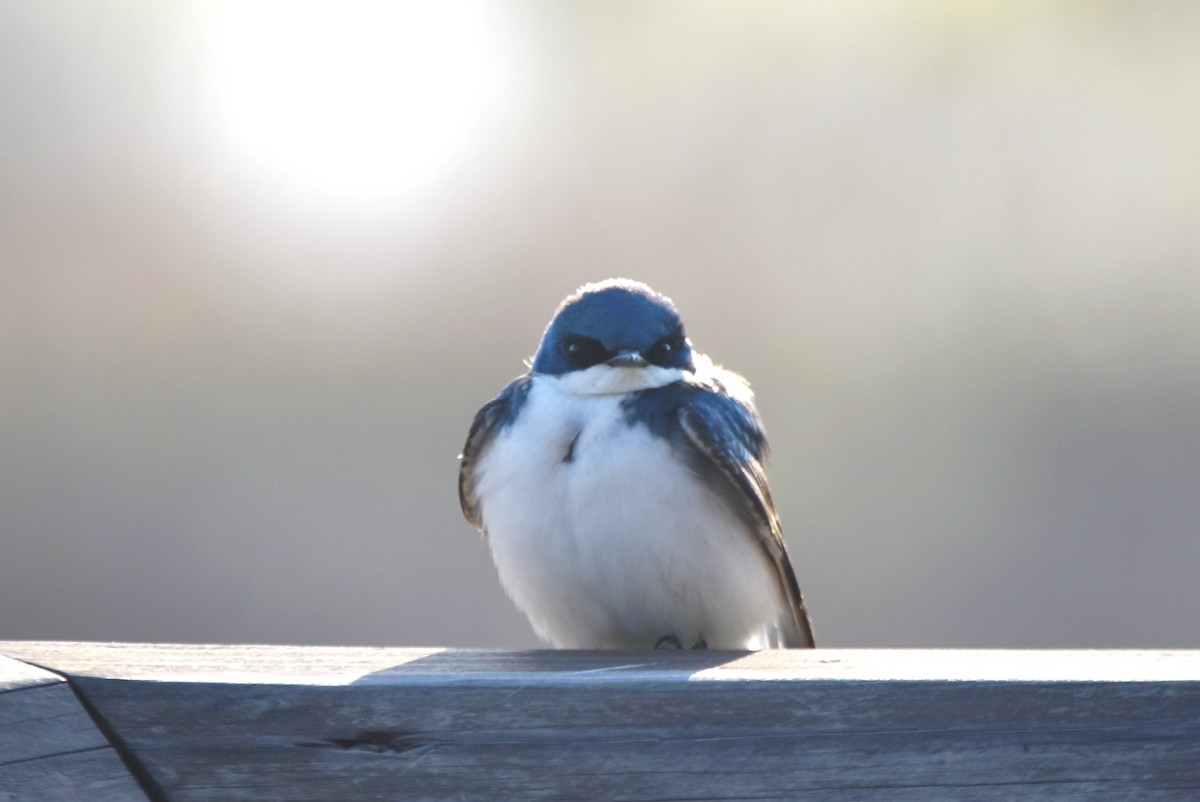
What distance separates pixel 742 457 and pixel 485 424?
0.44m

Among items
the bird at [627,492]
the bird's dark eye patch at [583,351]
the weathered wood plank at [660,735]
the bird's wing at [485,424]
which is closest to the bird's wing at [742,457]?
the bird at [627,492]

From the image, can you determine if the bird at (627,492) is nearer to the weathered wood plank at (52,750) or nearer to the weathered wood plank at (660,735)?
the weathered wood plank at (660,735)

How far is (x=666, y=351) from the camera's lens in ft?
7.93

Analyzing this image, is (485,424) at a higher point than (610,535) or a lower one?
higher

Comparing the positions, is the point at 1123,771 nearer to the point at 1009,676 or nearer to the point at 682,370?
the point at 1009,676

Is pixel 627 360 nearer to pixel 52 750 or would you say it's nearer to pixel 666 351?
pixel 666 351

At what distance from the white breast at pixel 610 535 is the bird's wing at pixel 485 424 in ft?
0.11

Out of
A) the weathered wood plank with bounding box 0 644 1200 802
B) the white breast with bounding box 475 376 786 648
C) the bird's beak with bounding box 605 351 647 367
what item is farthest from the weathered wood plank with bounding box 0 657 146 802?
the bird's beak with bounding box 605 351 647 367

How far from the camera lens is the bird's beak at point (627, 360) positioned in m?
2.32

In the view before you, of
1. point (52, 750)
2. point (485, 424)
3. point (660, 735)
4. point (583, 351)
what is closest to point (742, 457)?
point (583, 351)

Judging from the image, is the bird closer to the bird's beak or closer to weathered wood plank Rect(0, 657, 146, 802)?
the bird's beak

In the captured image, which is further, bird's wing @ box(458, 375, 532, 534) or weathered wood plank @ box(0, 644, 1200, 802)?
bird's wing @ box(458, 375, 532, 534)

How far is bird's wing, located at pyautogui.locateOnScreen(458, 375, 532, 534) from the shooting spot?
243 centimetres

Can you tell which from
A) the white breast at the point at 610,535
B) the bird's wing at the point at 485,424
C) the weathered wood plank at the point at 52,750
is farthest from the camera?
the bird's wing at the point at 485,424
